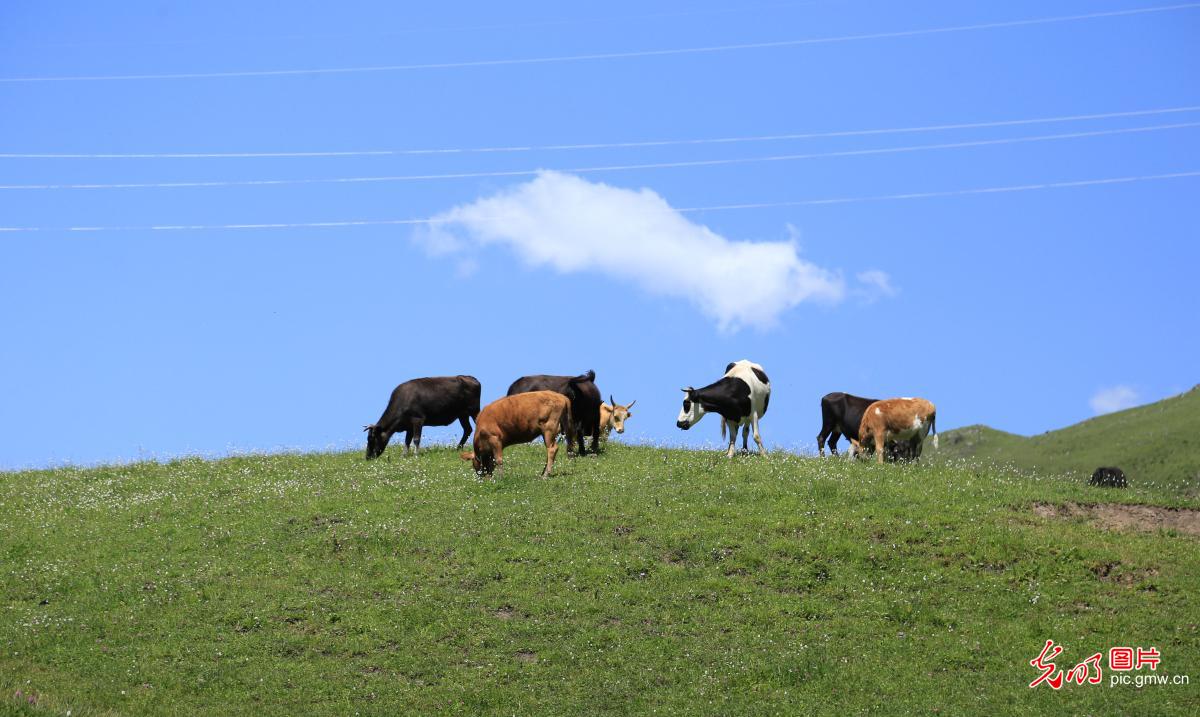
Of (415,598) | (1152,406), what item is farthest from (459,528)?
(1152,406)

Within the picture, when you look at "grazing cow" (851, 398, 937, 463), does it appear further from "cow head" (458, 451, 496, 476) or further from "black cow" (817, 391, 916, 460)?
"cow head" (458, 451, 496, 476)

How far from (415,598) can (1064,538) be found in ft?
43.8

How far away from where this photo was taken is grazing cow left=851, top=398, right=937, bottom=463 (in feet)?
112

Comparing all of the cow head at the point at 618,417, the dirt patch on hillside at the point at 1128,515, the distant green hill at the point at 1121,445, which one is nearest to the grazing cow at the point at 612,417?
the cow head at the point at 618,417

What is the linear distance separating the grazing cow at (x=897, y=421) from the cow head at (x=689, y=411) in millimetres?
4611

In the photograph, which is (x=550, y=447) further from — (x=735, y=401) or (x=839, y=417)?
(x=839, y=417)

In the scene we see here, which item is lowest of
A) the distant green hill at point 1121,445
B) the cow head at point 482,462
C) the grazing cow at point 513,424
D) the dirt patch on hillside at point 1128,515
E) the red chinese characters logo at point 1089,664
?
the red chinese characters logo at point 1089,664

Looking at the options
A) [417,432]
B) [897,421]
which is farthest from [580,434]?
[897,421]

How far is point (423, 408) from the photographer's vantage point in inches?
1527

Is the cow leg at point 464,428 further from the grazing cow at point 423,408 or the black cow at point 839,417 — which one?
the black cow at point 839,417

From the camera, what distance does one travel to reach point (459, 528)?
89.8ft

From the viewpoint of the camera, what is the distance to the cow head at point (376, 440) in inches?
1483

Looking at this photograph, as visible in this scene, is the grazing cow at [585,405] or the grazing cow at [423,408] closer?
the grazing cow at [585,405]

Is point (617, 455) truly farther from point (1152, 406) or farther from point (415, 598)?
point (1152, 406)
